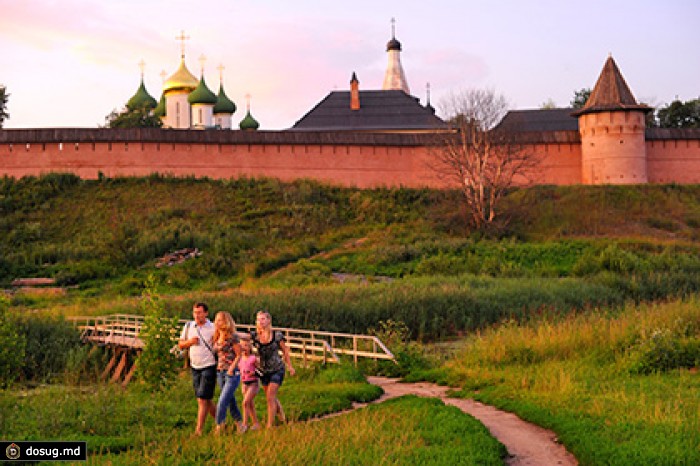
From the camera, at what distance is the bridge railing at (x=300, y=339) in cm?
1362

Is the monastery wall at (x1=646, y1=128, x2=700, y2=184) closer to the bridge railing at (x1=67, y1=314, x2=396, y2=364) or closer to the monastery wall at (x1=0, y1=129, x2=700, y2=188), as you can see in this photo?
the monastery wall at (x1=0, y1=129, x2=700, y2=188)

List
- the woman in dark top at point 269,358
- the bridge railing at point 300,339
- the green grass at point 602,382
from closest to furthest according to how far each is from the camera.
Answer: the green grass at point 602,382, the woman in dark top at point 269,358, the bridge railing at point 300,339

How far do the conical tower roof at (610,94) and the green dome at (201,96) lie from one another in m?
17.2

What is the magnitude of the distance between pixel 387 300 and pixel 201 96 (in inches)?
981

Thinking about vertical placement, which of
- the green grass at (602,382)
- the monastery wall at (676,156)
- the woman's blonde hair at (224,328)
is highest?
the monastery wall at (676,156)

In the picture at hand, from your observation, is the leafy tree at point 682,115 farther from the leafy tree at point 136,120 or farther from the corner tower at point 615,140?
the leafy tree at point 136,120

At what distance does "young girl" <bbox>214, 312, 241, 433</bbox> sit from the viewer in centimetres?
806

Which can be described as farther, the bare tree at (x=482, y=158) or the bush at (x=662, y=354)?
the bare tree at (x=482, y=158)

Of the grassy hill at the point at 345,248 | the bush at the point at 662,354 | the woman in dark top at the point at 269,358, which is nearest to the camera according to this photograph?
the woman in dark top at the point at 269,358

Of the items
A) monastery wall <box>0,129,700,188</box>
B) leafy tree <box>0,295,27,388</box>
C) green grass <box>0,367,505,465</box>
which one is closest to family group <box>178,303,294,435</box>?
green grass <box>0,367,505,465</box>

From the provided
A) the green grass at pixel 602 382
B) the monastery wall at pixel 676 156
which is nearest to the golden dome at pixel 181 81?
the monastery wall at pixel 676 156

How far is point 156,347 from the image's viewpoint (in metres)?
10.4

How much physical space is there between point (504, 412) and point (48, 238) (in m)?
22.2

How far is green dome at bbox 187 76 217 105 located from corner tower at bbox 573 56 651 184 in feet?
57.1
